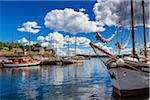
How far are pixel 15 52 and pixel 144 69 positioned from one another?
109518mm

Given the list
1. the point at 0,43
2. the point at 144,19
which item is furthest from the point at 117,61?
the point at 0,43

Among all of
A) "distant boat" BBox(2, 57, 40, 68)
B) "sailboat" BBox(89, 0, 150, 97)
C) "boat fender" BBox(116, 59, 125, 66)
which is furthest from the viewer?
"distant boat" BBox(2, 57, 40, 68)

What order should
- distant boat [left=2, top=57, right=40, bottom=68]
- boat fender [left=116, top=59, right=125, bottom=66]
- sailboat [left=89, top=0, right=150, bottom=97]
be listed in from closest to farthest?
1. boat fender [left=116, top=59, right=125, bottom=66]
2. sailboat [left=89, top=0, right=150, bottom=97]
3. distant boat [left=2, top=57, right=40, bottom=68]

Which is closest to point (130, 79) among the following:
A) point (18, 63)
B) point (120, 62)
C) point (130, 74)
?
point (130, 74)

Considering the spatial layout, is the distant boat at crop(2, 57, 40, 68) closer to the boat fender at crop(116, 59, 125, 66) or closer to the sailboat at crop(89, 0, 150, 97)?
the sailboat at crop(89, 0, 150, 97)


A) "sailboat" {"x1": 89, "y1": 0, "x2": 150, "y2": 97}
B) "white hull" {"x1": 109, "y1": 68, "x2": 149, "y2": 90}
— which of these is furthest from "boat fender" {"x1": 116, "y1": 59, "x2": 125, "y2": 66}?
"white hull" {"x1": 109, "y1": 68, "x2": 149, "y2": 90}

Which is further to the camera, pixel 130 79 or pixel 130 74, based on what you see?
pixel 130 79

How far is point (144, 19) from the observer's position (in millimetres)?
27359

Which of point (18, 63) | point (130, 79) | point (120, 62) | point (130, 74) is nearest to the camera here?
point (120, 62)

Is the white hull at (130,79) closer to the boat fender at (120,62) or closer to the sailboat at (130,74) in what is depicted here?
the sailboat at (130,74)

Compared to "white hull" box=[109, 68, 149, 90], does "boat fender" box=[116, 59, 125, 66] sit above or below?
above

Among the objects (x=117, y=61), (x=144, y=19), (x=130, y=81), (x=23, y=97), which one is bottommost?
(x=23, y=97)

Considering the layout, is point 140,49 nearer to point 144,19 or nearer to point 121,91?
point 144,19

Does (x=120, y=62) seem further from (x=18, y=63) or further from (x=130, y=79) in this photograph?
(x=18, y=63)
